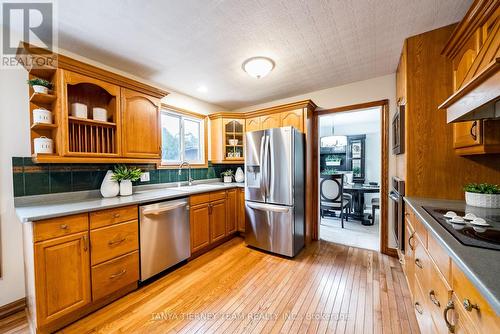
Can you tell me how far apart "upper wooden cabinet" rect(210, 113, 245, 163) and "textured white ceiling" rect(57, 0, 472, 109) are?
38.1 inches

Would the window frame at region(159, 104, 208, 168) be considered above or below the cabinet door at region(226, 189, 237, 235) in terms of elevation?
above

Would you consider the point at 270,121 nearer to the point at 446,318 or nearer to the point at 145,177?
the point at 145,177

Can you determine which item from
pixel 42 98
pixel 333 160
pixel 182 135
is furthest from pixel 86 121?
pixel 333 160

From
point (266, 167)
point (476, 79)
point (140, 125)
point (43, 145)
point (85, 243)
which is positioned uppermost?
point (140, 125)

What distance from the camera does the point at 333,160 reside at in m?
5.88

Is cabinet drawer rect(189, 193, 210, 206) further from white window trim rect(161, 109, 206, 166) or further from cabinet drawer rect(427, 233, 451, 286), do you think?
cabinet drawer rect(427, 233, 451, 286)

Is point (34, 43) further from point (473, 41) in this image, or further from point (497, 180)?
point (497, 180)

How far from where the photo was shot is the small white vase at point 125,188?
7.27 feet

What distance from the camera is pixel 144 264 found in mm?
1977

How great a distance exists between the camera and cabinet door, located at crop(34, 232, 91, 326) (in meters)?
1.36

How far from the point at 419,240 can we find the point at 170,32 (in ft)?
8.35

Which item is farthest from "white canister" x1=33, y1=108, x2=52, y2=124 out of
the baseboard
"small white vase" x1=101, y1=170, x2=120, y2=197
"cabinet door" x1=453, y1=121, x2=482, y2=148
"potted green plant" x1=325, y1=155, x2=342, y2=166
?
"potted green plant" x1=325, y1=155, x2=342, y2=166

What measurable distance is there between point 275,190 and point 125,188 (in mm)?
1839

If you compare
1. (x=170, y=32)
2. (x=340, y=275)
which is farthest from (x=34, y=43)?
(x=340, y=275)
